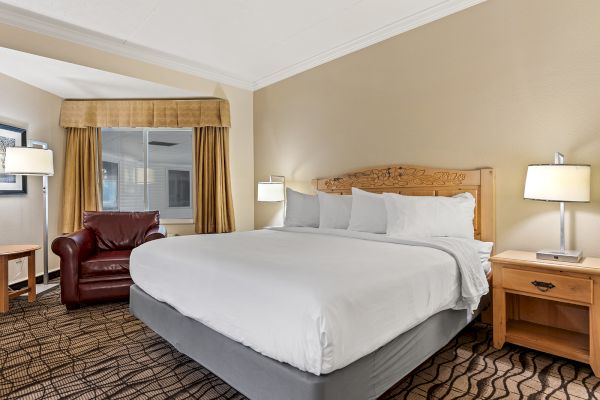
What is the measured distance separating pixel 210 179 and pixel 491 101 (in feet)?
11.7

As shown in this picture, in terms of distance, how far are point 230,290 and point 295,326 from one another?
1.46 feet

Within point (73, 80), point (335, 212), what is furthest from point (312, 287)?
point (73, 80)

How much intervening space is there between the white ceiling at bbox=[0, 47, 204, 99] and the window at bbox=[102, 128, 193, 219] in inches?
25.8

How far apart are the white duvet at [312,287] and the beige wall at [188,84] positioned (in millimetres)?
2445

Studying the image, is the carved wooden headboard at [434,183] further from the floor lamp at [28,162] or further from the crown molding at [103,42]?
the floor lamp at [28,162]

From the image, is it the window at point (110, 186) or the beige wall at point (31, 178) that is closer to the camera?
the beige wall at point (31, 178)

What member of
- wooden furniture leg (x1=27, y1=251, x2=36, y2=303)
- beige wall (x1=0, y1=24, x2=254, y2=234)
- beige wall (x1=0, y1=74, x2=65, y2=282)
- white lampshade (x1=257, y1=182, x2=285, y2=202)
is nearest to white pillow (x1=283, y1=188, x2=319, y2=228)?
white lampshade (x1=257, y1=182, x2=285, y2=202)

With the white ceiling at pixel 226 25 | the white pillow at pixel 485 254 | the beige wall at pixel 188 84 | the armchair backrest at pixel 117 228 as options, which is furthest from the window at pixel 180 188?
A: the white pillow at pixel 485 254

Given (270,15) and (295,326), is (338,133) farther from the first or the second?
(295,326)

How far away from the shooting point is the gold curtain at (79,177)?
4.58 metres

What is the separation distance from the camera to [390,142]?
11.7 feet

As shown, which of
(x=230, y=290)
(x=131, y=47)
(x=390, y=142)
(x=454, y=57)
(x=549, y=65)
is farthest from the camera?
(x=131, y=47)

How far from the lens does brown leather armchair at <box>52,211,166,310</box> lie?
311 cm

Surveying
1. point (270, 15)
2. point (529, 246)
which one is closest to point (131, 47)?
point (270, 15)
